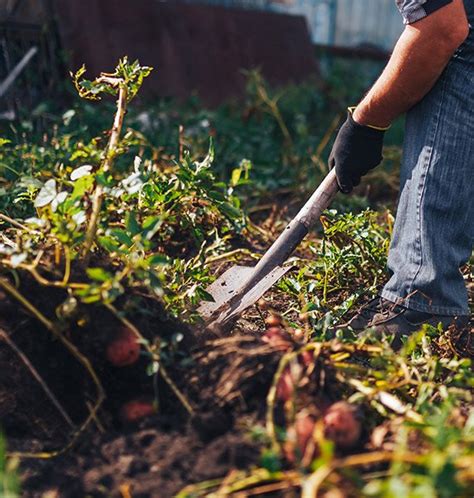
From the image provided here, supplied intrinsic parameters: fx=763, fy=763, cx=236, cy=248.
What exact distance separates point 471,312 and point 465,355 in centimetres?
33

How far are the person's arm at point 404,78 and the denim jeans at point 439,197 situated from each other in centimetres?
8

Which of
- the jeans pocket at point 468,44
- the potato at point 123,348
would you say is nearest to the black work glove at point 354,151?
the jeans pocket at point 468,44

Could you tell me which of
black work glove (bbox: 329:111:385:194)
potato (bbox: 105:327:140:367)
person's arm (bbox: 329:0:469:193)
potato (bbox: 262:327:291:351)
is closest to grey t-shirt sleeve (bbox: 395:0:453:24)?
person's arm (bbox: 329:0:469:193)

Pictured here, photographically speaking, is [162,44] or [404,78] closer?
[404,78]

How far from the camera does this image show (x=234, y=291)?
2463 mm

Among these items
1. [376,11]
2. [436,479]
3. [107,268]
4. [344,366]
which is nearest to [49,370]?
[107,268]

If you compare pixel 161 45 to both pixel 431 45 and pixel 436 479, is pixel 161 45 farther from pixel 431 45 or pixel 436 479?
pixel 436 479

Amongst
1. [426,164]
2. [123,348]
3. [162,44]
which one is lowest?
[123,348]

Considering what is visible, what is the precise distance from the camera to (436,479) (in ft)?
3.92

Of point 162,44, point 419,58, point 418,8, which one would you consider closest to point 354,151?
point 419,58

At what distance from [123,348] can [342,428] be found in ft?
1.82

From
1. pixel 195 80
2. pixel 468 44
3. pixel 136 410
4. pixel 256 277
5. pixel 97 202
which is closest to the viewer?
pixel 136 410

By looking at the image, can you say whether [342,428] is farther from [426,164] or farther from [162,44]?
[162,44]

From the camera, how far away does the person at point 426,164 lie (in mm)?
2387
